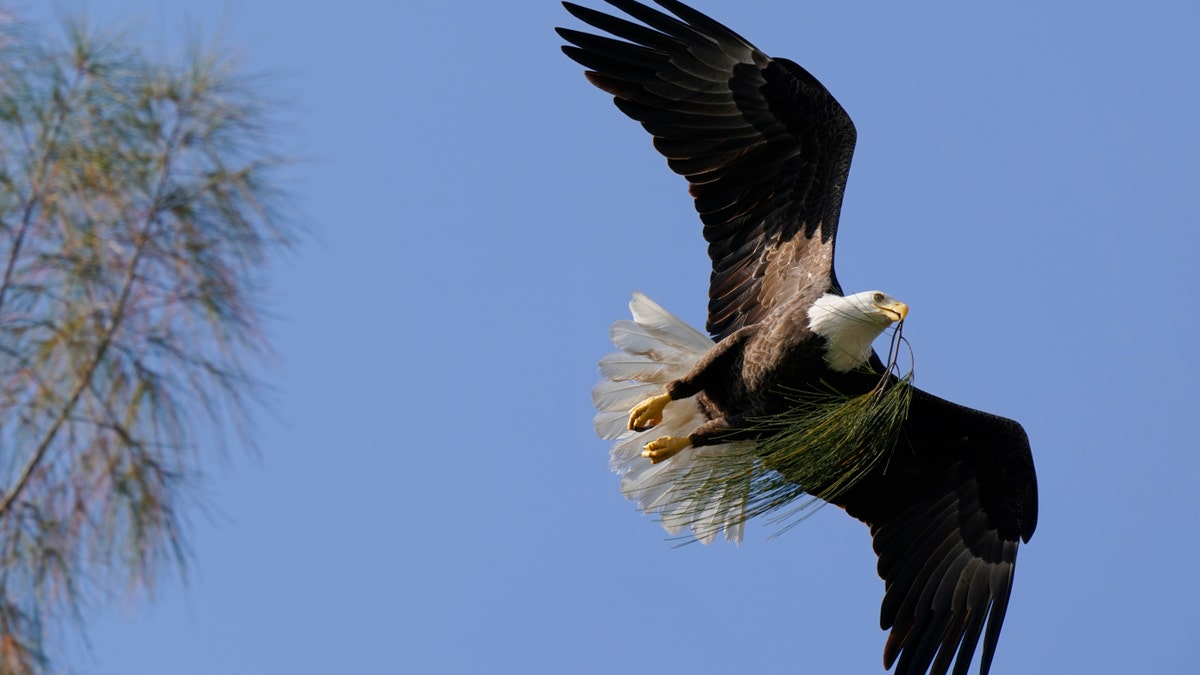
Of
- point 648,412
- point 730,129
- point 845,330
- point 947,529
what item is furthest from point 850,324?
point 947,529

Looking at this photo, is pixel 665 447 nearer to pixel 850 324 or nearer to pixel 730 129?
pixel 850 324

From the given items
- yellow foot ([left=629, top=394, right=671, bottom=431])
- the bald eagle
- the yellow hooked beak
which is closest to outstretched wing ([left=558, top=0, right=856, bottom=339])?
the bald eagle

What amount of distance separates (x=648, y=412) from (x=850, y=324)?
0.75 metres

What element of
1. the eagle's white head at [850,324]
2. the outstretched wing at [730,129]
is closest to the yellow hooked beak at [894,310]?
the eagle's white head at [850,324]

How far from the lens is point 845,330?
15.5ft

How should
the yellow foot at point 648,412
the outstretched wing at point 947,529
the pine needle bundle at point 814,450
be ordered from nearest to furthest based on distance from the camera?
the pine needle bundle at point 814,450
the yellow foot at point 648,412
the outstretched wing at point 947,529

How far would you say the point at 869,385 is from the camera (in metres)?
4.80

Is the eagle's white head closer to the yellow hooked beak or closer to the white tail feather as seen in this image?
the yellow hooked beak

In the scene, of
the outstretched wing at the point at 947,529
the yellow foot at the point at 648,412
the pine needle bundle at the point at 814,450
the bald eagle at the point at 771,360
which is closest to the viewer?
the pine needle bundle at the point at 814,450

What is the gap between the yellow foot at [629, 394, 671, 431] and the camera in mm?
5137

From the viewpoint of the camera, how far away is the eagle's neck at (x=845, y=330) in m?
4.72

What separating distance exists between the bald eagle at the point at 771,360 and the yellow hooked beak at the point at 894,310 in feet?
0.41

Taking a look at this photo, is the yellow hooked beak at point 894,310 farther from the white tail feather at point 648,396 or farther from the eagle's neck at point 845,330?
the white tail feather at point 648,396

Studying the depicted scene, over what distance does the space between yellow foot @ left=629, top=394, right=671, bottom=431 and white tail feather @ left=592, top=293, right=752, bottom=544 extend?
55 mm
